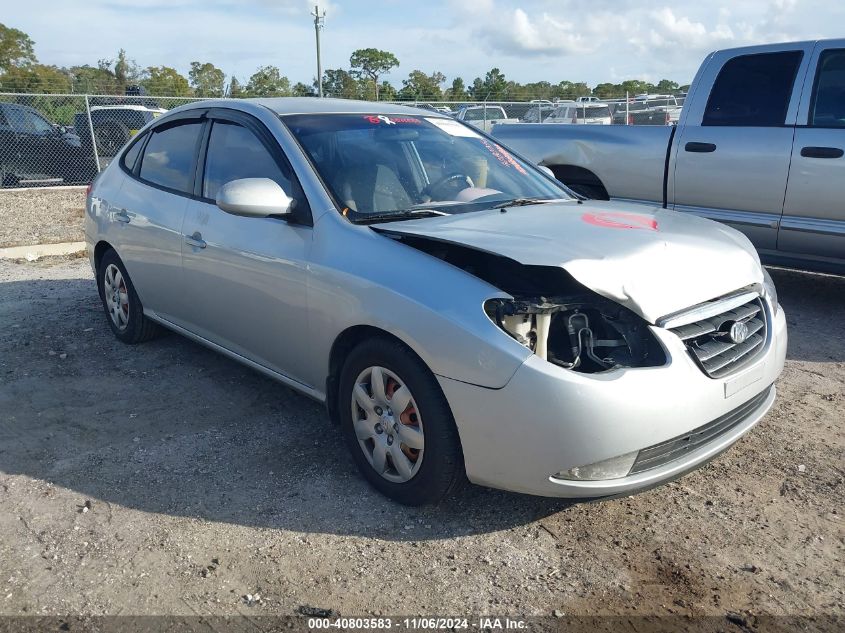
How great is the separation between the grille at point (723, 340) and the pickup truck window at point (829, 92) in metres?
3.22

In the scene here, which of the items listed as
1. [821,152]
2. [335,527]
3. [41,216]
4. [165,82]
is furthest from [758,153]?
[165,82]

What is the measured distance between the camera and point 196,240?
4.23 meters

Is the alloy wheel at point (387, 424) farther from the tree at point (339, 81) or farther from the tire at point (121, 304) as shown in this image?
the tree at point (339, 81)

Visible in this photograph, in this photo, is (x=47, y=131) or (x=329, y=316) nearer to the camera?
(x=329, y=316)

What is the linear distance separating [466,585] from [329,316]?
51.8 inches

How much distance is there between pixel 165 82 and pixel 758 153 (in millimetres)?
37100

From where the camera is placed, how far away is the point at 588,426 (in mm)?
2645

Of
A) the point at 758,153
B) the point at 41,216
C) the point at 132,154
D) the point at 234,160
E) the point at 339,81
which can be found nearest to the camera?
the point at 234,160

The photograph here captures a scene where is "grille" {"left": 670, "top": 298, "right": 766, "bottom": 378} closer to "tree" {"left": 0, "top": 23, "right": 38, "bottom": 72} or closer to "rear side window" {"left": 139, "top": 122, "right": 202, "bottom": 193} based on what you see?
"rear side window" {"left": 139, "top": 122, "right": 202, "bottom": 193}

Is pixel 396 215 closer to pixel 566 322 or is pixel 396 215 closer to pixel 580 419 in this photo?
pixel 566 322

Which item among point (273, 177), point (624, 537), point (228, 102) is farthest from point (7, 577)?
point (228, 102)

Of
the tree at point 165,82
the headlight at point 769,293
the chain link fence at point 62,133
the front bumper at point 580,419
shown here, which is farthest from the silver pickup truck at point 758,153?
the tree at point 165,82

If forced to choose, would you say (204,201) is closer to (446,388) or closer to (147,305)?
(147,305)

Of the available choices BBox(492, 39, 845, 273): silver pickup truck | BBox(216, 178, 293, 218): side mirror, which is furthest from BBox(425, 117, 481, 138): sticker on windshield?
BBox(492, 39, 845, 273): silver pickup truck
